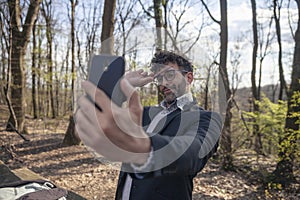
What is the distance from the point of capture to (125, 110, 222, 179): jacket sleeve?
579 mm

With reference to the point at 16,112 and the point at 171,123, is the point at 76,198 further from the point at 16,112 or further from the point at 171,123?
the point at 16,112

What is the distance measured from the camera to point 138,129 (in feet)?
1.65

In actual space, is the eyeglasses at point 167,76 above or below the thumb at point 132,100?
above

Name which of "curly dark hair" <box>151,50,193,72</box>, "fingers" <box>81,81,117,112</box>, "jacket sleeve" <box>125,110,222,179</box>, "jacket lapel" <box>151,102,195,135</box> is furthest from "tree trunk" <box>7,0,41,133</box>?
"fingers" <box>81,81,117,112</box>

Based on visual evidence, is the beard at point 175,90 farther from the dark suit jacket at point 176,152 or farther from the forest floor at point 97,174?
the forest floor at point 97,174

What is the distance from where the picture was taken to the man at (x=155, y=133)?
18.7 inches

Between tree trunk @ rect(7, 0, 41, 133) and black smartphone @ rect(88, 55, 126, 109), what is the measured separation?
8.28 meters

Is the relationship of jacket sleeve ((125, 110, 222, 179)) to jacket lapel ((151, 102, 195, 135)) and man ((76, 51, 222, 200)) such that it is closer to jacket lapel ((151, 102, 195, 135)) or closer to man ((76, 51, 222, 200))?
man ((76, 51, 222, 200))

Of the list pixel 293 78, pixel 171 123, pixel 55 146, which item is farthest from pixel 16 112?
pixel 171 123

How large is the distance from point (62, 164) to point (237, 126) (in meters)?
4.50

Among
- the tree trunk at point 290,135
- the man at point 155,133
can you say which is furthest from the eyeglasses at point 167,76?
the tree trunk at point 290,135

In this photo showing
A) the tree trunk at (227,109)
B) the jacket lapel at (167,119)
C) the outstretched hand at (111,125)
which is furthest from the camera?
the tree trunk at (227,109)

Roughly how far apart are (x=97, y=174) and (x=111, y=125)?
195 inches

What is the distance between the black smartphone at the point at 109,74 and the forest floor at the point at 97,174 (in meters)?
3.61
